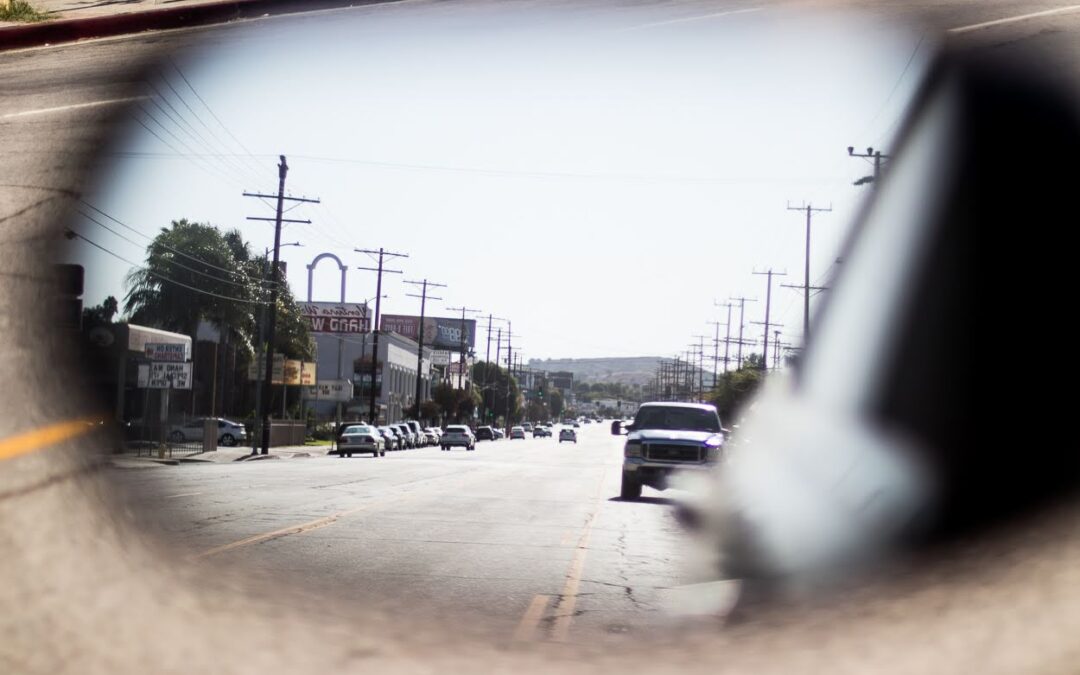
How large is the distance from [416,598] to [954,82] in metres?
5.88

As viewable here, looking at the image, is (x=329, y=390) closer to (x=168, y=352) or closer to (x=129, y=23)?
(x=168, y=352)

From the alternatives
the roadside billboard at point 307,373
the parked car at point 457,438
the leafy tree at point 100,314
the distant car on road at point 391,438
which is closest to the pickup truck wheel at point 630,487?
the leafy tree at point 100,314

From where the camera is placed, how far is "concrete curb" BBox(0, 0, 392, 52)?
17.8 m

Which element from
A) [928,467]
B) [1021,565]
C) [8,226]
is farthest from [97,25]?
[1021,565]

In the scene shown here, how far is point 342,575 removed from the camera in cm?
950

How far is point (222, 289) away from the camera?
3603cm

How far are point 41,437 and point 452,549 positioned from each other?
486 centimetres

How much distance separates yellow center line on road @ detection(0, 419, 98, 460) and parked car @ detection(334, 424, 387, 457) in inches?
1600

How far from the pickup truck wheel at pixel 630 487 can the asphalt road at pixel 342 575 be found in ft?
23.3

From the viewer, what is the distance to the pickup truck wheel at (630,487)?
71.0ft

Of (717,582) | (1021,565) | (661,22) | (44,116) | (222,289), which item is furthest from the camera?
(222,289)

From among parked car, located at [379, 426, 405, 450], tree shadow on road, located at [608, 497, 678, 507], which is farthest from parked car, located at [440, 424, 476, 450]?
tree shadow on road, located at [608, 497, 678, 507]

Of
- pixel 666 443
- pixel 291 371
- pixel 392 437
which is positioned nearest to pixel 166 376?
pixel 666 443

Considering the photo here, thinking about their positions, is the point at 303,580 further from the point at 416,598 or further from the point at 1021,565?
the point at 1021,565
